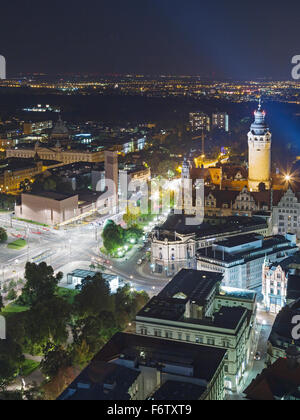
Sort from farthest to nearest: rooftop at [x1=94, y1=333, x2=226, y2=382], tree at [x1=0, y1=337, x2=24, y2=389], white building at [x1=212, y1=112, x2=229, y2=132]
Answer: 1. white building at [x1=212, y1=112, x2=229, y2=132]
2. tree at [x1=0, y1=337, x2=24, y2=389]
3. rooftop at [x1=94, y1=333, x2=226, y2=382]

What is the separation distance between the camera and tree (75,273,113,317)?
73.2 ft

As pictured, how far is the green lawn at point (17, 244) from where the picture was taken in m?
31.9

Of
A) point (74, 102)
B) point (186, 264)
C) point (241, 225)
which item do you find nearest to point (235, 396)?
point (186, 264)

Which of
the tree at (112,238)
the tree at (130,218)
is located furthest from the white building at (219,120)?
the tree at (112,238)

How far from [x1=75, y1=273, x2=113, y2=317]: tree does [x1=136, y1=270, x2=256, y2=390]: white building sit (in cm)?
213

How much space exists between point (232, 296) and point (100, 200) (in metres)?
19.1

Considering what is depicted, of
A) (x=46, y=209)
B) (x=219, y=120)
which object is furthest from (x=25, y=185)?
(x=219, y=120)

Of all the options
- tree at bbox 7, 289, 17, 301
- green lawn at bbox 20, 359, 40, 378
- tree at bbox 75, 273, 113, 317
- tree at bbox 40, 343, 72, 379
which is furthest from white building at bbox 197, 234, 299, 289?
green lawn at bbox 20, 359, 40, 378

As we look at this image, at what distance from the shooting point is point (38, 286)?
2475cm

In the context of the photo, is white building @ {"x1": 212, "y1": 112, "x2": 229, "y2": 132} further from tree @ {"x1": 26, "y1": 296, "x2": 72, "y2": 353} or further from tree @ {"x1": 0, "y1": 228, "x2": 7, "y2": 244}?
tree @ {"x1": 26, "y1": 296, "x2": 72, "y2": 353}

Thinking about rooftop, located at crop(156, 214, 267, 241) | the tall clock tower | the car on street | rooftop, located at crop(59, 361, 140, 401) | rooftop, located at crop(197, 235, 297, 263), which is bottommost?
the car on street

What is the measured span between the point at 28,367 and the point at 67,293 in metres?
5.75

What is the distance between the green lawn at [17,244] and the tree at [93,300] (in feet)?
31.3

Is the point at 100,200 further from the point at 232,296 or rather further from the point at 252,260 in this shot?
the point at 232,296
